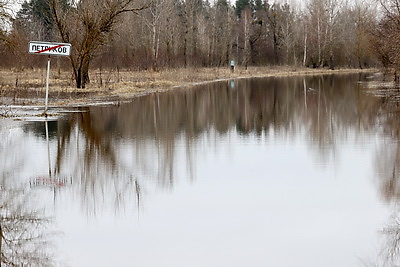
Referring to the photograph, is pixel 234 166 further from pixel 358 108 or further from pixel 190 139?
pixel 358 108

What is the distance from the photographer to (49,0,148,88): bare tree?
3372cm

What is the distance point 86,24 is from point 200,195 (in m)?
26.1

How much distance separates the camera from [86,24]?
33.9 meters

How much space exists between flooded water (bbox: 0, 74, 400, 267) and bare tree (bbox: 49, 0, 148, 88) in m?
16.0

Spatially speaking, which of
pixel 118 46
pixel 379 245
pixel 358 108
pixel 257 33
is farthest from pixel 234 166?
pixel 257 33

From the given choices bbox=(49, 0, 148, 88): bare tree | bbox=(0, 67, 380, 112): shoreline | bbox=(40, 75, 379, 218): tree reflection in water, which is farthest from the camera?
bbox=(49, 0, 148, 88): bare tree

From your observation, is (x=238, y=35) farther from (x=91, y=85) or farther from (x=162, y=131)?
(x=162, y=131)

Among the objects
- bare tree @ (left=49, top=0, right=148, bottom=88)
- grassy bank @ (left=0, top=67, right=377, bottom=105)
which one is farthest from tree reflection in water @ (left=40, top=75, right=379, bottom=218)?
bare tree @ (left=49, top=0, right=148, bottom=88)

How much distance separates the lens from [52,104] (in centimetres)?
2566

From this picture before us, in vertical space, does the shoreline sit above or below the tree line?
below

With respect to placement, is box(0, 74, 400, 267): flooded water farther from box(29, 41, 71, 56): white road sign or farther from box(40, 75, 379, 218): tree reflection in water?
box(29, 41, 71, 56): white road sign

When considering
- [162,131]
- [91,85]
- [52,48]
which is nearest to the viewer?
[162,131]

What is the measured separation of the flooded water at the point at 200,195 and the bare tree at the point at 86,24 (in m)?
16.0

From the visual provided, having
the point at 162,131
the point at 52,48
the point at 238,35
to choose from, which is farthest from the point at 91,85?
the point at 238,35
